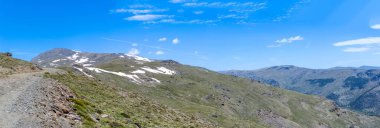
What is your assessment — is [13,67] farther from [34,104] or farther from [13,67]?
[34,104]

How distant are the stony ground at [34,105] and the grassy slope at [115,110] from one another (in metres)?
1.82

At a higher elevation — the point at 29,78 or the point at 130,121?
the point at 29,78

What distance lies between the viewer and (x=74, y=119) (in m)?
38.5

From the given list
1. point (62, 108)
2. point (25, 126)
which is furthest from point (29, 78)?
point (25, 126)

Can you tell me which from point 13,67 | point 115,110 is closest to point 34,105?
point 115,110

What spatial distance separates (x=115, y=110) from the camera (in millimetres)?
51375

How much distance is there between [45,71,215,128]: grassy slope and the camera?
43.2m

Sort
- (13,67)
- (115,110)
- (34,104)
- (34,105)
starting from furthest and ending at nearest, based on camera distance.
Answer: (13,67) < (115,110) < (34,104) < (34,105)

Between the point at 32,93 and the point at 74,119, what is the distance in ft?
22.2

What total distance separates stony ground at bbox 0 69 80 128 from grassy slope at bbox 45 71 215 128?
1.82 meters

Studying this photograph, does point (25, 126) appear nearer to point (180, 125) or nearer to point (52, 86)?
point (52, 86)

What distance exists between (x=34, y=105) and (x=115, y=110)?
1506 centimetres

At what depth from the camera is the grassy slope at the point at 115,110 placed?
4325 cm

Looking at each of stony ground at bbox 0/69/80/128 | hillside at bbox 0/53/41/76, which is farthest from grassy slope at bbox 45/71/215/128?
hillside at bbox 0/53/41/76
